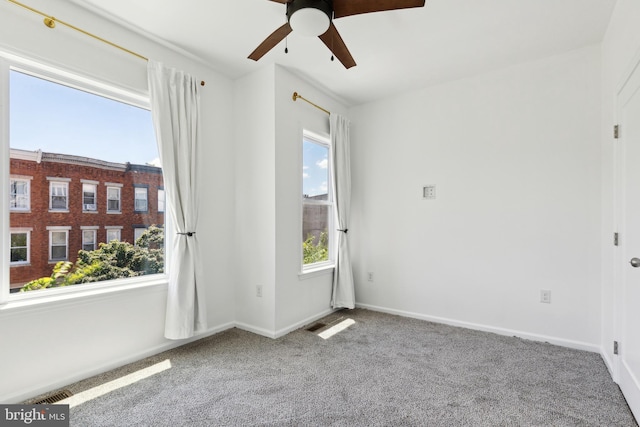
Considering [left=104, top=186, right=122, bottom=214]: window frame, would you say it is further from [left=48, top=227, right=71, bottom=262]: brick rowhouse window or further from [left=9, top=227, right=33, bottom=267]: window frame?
[left=9, top=227, right=33, bottom=267]: window frame

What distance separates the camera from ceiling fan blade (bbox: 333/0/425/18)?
1.68m

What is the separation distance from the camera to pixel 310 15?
5.63ft

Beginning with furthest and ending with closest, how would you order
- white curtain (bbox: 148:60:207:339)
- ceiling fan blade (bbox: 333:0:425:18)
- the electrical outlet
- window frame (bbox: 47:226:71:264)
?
the electrical outlet
white curtain (bbox: 148:60:207:339)
window frame (bbox: 47:226:71:264)
ceiling fan blade (bbox: 333:0:425:18)

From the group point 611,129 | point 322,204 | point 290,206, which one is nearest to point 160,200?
point 290,206

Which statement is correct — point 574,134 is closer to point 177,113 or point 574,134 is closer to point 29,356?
point 177,113

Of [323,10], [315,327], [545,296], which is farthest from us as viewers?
[315,327]

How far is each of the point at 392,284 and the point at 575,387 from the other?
195 centimetres

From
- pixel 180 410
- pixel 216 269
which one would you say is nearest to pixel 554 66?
pixel 216 269

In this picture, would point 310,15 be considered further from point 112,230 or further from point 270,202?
point 112,230

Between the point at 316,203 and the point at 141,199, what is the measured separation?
72.5 inches

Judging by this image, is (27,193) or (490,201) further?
(490,201)

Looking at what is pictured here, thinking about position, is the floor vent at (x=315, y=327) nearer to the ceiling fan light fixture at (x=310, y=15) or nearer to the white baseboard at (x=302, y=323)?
the white baseboard at (x=302, y=323)

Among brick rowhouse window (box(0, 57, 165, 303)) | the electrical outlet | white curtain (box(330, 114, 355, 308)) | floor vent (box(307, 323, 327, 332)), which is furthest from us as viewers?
white curtain (box(330, 114, 355, 308))

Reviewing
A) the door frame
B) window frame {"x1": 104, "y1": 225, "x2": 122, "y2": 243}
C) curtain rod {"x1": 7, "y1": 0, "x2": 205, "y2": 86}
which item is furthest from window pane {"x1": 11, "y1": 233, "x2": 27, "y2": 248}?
the door frame
